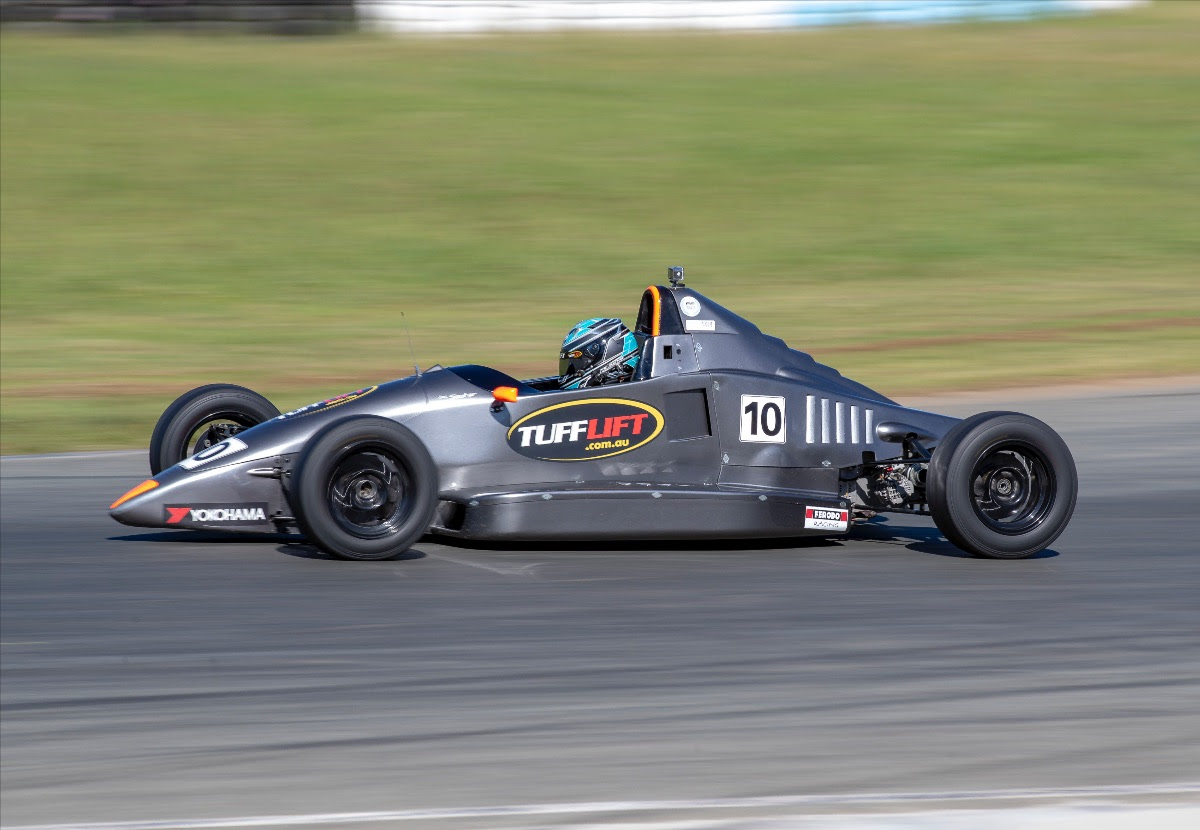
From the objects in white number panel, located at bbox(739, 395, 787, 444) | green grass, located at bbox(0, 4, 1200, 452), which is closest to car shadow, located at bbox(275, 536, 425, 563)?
white number panel, located at bbox(739, 395, 787, 444)

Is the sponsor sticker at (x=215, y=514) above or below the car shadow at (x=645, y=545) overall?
above

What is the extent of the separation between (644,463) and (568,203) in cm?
1511

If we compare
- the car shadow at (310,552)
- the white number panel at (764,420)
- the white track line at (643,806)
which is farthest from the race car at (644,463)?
the white track line at (643,806)

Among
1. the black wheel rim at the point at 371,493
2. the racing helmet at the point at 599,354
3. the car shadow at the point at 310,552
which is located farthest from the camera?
the racing helmet at the point at 599,354

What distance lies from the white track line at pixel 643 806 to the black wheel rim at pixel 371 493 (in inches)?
109

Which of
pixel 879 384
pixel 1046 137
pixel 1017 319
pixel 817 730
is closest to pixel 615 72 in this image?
pixel 1046 137

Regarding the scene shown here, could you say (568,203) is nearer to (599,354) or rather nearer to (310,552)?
(599,354)

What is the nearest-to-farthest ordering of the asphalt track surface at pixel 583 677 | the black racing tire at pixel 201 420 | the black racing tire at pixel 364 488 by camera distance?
the asphalt track surface at pixel 583 677 < the black racing tire at pixel 364 488 < the black racing tire at pixel 201 420

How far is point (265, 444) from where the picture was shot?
7449 millimetres

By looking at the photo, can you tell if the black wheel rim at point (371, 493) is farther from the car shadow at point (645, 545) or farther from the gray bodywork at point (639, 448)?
the car shadow at point (645, 545)

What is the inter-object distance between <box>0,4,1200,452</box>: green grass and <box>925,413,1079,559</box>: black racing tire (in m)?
6.09

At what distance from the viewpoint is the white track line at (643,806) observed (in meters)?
4.40

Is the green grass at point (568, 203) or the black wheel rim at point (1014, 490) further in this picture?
the green grass at point (568, 203)

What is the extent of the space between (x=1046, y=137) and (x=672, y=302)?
1954cm
